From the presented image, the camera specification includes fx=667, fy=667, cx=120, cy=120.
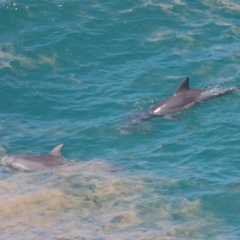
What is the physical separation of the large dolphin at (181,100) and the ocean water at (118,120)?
261mm

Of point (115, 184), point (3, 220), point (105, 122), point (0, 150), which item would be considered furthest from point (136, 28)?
point (3, 220)

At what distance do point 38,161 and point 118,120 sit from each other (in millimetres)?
3234

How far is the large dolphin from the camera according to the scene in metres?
18.8

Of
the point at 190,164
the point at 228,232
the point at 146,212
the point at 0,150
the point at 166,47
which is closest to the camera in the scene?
the point at 228,232

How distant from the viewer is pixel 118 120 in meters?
18.7

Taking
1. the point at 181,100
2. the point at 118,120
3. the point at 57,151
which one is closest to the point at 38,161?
the point at 57,151

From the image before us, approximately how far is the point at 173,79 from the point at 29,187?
753 centimetres

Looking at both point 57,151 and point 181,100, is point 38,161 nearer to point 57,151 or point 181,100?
point 57,151

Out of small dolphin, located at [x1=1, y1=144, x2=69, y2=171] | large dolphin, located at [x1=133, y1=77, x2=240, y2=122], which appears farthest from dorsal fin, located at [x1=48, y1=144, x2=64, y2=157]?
large dolphin, located at [x1=133, y1=77, x2=240, y2=122]

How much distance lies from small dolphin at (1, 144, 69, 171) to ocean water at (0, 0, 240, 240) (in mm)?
208

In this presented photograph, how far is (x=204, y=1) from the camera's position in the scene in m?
27.1

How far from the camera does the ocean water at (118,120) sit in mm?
13438

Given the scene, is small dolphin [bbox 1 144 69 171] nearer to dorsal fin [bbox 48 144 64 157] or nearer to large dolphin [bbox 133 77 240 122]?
dorsal fin [bbox 48 144 64 157]

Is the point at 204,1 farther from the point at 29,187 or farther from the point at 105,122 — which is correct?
the point at 29,187
